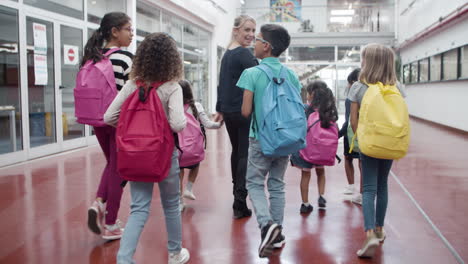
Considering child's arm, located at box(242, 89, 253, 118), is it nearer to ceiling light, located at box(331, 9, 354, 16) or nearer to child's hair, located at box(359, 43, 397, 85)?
child's hair, located at box(359, 43, 397, 85)

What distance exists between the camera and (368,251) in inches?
108

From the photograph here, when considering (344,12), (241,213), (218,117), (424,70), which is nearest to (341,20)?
(344,12)

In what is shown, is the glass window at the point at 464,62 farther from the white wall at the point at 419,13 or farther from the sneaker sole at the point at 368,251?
the sneaker sole at the point at 368,251

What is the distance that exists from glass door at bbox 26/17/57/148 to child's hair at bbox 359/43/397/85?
215 inches

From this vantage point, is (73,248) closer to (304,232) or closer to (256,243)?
(256,243)

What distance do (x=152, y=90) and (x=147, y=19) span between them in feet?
31.5

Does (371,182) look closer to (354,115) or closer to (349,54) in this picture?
(354,115)

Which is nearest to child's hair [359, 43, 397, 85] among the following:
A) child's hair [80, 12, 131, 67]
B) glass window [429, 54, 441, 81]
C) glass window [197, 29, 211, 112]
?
child's hair [80, 12, 131, 67]

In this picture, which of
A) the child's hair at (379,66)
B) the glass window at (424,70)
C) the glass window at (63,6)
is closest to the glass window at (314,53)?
the glass window at (424,70)

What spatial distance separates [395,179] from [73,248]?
12.4 ft

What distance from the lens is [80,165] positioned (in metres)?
6.34

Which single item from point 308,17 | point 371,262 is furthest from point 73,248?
point 308,17

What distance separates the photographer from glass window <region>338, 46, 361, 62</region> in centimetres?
2069

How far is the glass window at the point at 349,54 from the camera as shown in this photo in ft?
67.9
